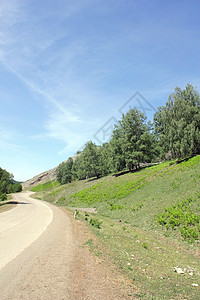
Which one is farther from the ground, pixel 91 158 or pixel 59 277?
pixel 91 158

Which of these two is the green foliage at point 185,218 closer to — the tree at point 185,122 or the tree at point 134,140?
the tree at point 185,122

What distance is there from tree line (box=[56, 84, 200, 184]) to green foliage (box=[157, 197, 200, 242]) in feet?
67.3

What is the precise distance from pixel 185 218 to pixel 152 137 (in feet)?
129

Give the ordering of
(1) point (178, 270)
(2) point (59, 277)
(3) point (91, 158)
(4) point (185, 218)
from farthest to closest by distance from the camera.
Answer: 1. (3) point (91, 158)
2. (4) point (185, 218)
3. (1) point (178, 270)
4. (2) point (59, 277)

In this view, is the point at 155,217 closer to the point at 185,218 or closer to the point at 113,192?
the point at 185,218

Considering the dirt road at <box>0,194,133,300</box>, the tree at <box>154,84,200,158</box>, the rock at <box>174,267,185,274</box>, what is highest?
the tree at <box>154,84,200,158</box>

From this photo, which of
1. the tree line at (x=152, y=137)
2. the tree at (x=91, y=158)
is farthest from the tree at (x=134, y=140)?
the tree at (x=91, y=158)

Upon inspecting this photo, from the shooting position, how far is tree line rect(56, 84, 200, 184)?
38.3 metres

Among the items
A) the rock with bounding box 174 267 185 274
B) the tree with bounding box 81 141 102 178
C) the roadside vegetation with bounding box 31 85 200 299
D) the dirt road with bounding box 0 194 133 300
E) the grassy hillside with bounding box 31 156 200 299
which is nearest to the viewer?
the dirt road with bounding box 0 194 133 300

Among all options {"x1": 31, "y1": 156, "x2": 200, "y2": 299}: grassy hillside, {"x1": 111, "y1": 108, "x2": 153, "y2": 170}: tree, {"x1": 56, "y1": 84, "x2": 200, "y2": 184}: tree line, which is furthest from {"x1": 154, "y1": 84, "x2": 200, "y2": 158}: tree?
{"x1": 111, "y1": 108, "x2": 153, "y2": 170}: tree

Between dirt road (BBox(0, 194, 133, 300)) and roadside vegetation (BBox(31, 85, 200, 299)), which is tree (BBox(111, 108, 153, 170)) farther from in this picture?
dirt road (BBox(0, 194, 133, 300))

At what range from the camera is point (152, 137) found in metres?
54.4

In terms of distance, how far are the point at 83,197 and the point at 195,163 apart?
27934 millimetres

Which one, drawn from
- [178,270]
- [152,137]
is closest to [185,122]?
[152,137]
